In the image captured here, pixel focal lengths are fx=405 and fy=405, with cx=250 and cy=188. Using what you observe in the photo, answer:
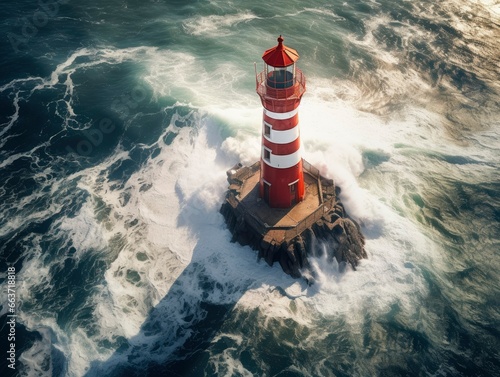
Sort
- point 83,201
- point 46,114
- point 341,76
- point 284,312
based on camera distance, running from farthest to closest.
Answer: point 341,76 → point 46,114 → point 83,201 → point 284,312

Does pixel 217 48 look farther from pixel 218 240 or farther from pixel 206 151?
pixel 218 240

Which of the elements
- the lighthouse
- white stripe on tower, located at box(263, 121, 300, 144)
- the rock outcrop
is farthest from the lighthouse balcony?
the rock outcrop

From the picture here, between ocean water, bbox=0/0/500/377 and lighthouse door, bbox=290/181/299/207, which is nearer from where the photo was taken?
ocean water, bbox=0/0/500/377

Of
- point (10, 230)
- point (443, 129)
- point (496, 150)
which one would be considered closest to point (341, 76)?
point (443, 129)

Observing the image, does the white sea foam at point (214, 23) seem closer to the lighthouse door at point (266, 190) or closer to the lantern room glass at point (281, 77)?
the lighthouse door at point (266, 190)

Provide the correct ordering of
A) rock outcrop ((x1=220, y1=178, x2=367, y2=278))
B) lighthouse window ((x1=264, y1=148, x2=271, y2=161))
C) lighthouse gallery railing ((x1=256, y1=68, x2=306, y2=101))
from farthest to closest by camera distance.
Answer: rock outcrop ((x1=220, y1=178, x2=367, y2=278)), lighthouse window ((x1=264, y1=148, x2=271, y2=161)), lighthouse gallery railing ((x1=256, y1=68, x2=306, y2=101))

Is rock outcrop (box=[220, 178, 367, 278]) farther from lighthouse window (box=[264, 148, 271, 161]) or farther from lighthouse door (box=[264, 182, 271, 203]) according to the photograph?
lighthouse window (box=[264, 148, 271, 161])

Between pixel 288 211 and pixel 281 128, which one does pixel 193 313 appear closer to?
pixel 288 211
